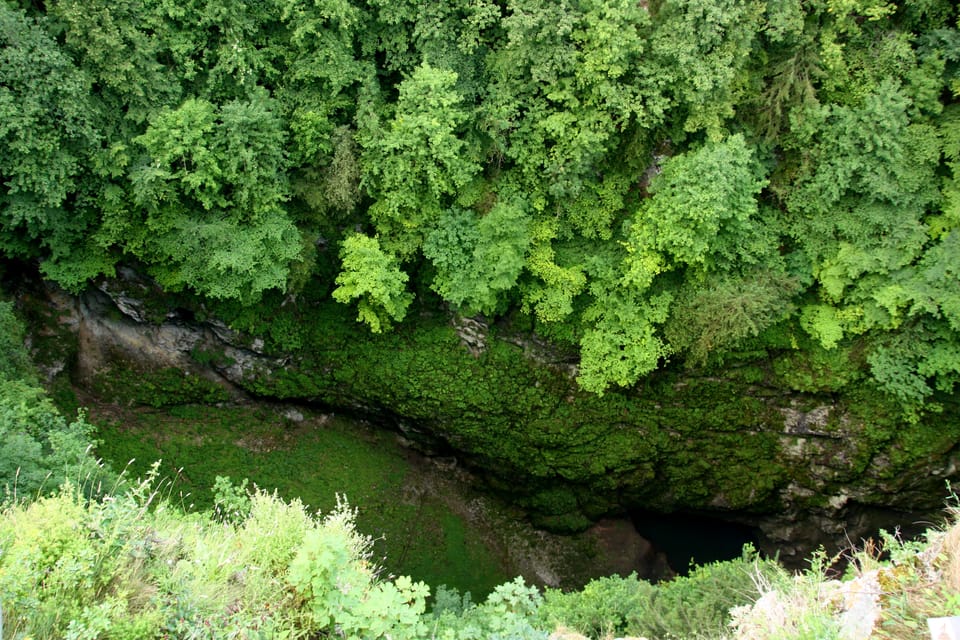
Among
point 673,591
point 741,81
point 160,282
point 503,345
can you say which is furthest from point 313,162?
point 673,591

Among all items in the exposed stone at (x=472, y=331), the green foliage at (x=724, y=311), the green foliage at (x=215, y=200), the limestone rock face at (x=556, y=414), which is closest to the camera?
the green foliage at (x=215, y=200)

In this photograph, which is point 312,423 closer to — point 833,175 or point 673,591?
point 673,591

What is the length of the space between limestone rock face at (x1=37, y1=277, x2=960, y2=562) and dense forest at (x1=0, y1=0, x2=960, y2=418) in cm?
112

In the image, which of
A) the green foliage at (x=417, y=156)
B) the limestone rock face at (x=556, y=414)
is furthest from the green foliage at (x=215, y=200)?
the limestone rock face at (x=556, y=414)

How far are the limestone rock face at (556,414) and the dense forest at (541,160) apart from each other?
1.12 m

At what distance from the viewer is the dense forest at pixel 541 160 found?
11023mm

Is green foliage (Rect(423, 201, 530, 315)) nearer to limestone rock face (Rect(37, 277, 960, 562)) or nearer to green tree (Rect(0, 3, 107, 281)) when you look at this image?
limestone rock face (Rect(37, 277, 960, 562))

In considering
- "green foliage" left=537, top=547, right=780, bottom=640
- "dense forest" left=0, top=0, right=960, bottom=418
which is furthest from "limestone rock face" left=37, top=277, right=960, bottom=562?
"green foliage" left=537, top=547, right=780, bottom=640

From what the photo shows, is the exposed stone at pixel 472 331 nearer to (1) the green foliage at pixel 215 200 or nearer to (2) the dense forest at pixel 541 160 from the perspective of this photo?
(2) the dense forest at pixel 541 160

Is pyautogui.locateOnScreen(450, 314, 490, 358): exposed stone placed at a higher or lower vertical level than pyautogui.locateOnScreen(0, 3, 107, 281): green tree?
lower

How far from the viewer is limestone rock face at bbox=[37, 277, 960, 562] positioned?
535 inches

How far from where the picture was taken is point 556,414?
14531mm

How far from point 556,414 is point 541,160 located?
5674 millimetres

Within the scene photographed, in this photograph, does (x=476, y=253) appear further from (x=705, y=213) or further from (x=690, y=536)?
(x=690, y=536)
